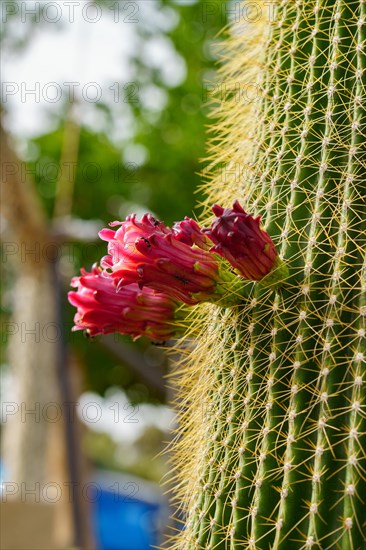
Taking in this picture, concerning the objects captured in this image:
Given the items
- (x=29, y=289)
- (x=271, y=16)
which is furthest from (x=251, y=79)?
(x=29, y=289)

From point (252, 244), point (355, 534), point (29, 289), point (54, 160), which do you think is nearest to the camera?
point (355, 534)

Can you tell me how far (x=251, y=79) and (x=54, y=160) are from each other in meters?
9.55

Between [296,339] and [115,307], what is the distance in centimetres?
38

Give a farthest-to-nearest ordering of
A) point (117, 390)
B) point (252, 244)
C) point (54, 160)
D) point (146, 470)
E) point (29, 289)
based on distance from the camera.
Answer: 1. point (146, 470)
2. point (117, 390)
3. point (54, 160)
4. point (29, 289)
5. point (252, 244)

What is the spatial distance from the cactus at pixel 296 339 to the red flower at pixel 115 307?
0.11 meters

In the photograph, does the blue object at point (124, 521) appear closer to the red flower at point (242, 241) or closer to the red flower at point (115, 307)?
the red flower at point (115, 307)

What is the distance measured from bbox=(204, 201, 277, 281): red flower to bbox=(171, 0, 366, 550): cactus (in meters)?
0.06

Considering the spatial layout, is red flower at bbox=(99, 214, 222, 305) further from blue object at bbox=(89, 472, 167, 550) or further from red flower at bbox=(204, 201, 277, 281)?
blue object at bbox=(89, 472, 167, 550)

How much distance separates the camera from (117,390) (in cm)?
1255

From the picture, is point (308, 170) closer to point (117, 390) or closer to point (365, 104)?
point (365, 104)

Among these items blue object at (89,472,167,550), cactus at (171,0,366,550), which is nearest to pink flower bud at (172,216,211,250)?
cactus at (171,0,366,550)

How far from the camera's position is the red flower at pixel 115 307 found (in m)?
1.54

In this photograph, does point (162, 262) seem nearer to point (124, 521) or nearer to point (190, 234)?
point (190, 234)

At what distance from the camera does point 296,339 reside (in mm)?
1363
